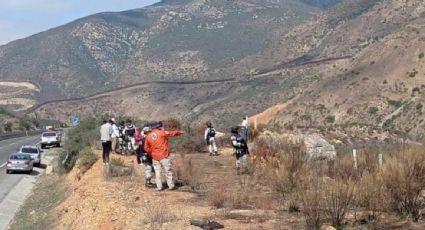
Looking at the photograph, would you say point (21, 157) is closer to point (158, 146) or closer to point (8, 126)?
point (158, 146)

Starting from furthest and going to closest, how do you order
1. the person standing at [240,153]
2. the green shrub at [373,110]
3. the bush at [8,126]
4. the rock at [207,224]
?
the bush at [8,126] < the green shrub at [373,110] < the person standing at [240,153] < the rock at [207,224]

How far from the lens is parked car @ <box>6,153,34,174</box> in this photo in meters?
40.8

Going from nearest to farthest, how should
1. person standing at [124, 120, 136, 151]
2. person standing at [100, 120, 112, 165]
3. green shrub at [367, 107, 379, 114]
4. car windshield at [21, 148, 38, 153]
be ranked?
person standing at [100, 120, 112, 165] < person standing at [124, 120, 136, 151] < car windshield at [21, 148, 38, 153] < green shrub at [367, 107, 379, 114]

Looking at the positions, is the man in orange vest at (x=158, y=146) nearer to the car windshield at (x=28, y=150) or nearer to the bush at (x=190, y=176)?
the bush at (x=190, y=176)

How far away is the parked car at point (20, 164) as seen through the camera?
40844 millimetres

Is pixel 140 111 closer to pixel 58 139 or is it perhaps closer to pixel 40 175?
pixel 58 139

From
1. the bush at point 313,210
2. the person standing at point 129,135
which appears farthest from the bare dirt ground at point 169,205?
the person standing at point 129,135

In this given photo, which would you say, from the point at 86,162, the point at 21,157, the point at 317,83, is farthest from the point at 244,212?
the point at 317,83

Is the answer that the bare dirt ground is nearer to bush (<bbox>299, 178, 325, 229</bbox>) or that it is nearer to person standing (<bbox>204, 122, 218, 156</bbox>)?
bush (<bbox>299, 178, 325, 229</bbox>)

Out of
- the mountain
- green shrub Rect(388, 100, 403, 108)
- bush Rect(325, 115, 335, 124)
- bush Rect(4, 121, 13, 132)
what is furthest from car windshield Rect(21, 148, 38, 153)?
bush Rect(4, 121, 13, 132)

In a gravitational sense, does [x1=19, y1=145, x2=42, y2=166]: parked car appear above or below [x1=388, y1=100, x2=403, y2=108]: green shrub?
below

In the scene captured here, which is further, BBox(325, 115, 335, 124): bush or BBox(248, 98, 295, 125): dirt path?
BBox(248, 98, 295, 125): dirt path

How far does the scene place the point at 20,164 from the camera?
134ft

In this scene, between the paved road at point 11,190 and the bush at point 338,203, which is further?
the paved road at point 11,190
